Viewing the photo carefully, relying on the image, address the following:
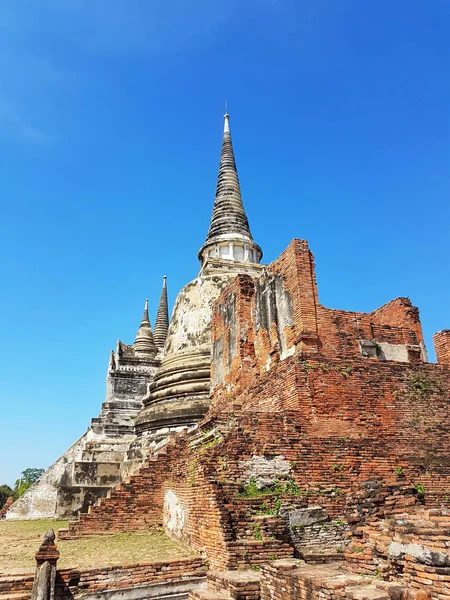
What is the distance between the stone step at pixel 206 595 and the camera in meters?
6.90

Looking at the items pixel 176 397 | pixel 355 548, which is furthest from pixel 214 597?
pixel 176 397

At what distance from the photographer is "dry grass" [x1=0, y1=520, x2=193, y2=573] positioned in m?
8.22

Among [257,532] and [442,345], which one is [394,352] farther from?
[257,532]

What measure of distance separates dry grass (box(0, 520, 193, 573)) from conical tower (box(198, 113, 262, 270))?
14125mm

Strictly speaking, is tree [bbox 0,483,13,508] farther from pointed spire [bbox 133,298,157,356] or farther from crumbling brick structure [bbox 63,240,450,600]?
crumbling brick structure [bbox 63,240,450,600]

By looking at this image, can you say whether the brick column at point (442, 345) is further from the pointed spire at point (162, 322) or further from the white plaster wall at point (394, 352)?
the pointed spire at point (162, 322)

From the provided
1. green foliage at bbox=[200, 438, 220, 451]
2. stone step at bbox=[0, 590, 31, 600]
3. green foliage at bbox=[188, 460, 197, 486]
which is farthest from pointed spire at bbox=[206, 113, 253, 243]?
stone step at bbox=[0, 590, 31, 600]

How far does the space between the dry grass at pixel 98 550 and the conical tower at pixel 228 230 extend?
46.3 ft

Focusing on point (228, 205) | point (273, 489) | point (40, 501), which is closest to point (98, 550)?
point (273, 489)

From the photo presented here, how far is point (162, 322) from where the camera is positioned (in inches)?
1547

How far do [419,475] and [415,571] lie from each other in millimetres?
4375

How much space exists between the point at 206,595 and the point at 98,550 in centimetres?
314

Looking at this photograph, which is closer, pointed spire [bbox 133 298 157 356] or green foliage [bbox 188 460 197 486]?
green foliage [bbox 188 460 197 486]

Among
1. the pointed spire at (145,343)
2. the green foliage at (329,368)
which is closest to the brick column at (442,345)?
the green foliage at (329,368)
